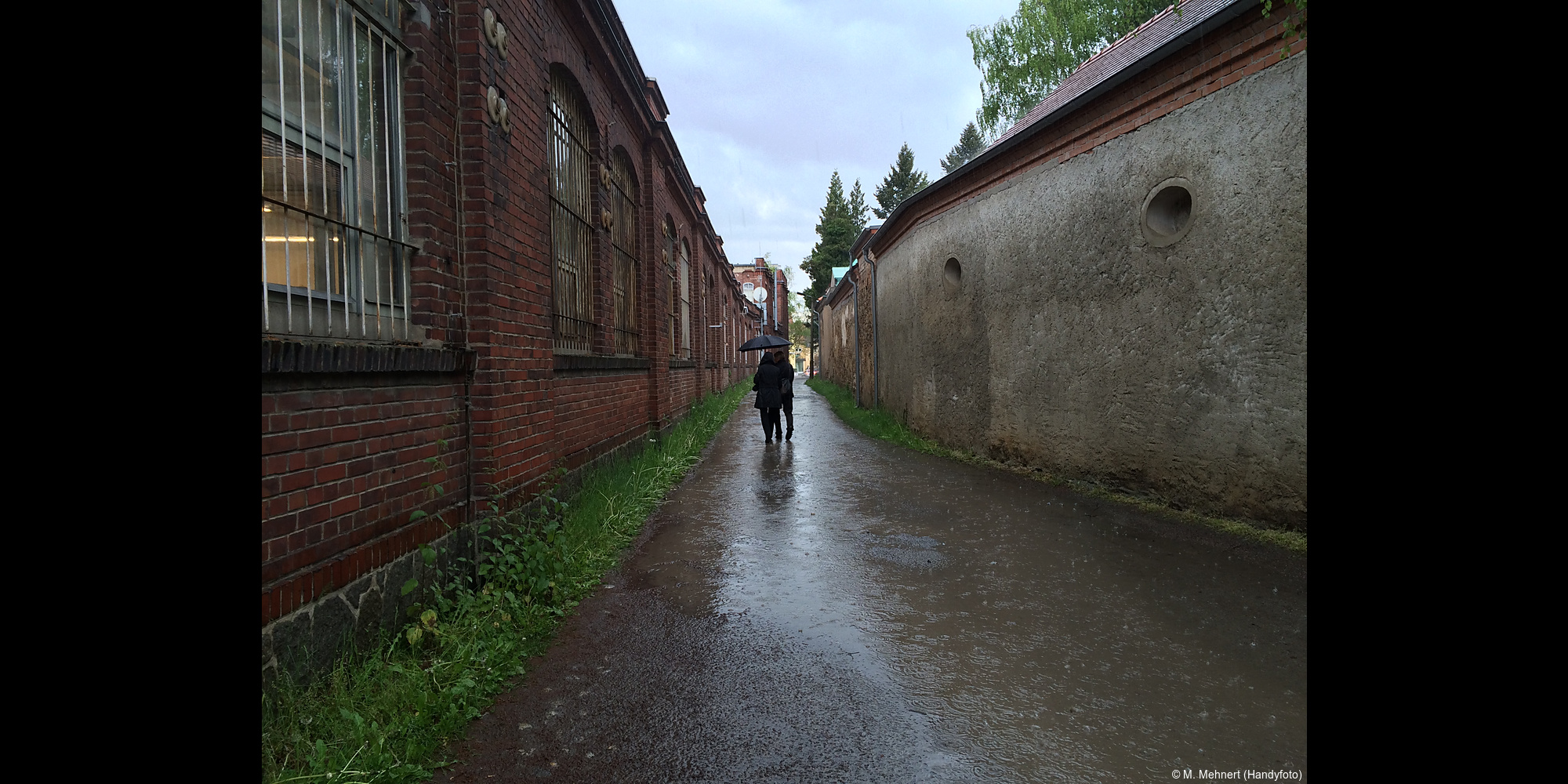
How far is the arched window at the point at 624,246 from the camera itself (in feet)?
28.1

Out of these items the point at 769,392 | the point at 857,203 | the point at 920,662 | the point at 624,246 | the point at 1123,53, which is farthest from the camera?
the point at 857,203

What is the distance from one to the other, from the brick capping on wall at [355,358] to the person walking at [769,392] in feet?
27.0

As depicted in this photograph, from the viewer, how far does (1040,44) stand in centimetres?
2925

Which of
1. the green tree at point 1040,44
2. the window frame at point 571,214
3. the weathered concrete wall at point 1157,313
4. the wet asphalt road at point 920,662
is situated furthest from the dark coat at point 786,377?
the green tree at point 1040,44

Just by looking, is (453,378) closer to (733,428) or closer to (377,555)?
(377,555)

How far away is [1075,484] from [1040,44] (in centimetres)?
2700

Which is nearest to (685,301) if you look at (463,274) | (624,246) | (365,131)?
(624,246)

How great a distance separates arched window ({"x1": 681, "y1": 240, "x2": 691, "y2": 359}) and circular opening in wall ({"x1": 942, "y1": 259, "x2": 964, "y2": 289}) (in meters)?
5.05

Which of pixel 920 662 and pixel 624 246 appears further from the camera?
pixel 624 246

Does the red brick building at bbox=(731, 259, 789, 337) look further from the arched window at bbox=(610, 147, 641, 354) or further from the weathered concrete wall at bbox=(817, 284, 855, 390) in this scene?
the arched window at bbox=(610, 147, 641, 354)

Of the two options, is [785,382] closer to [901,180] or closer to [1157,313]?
[1157,313]

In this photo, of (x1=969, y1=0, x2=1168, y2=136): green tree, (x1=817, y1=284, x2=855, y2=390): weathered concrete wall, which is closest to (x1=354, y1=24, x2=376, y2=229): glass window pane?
(x1=817, y1=284, x2=855, y2=390): weathered concrete wall
